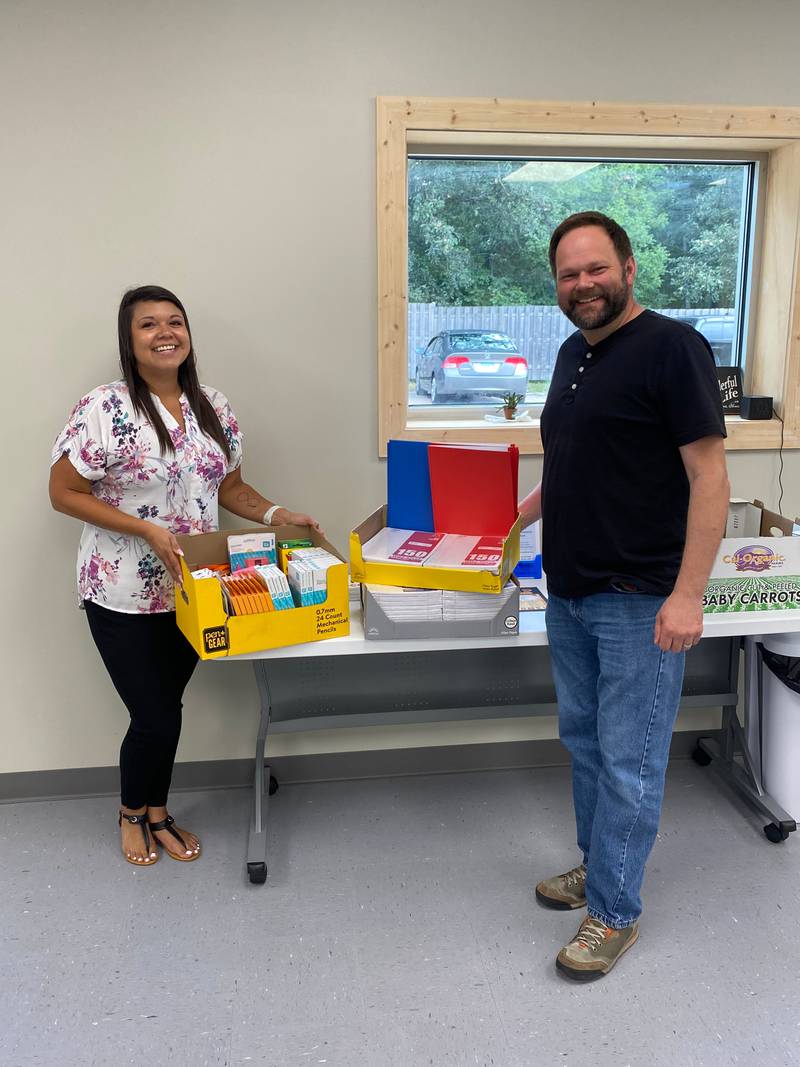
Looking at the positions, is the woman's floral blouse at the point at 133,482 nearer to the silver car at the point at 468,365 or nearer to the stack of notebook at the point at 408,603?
the stack of notebook at the point at 408,603

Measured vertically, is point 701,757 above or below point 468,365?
below

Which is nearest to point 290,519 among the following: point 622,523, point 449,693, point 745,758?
point 449,693

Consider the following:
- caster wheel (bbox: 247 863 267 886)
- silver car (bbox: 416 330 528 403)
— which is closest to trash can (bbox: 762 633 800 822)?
silver car (bbox: 416 330 528 403)

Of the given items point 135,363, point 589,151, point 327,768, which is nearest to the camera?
point 135,363

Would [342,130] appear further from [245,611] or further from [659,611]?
[659,611]

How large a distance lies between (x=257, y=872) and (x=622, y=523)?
4.78 feet

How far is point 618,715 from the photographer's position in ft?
6.30

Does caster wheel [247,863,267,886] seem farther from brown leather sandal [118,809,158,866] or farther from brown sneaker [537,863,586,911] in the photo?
brown sneaker [537,863,586,911]

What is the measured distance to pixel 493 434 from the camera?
2.79 m

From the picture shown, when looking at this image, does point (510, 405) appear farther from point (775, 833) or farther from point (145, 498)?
point (775, 833)

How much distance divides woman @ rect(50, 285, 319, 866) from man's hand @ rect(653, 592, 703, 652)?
3.48ft

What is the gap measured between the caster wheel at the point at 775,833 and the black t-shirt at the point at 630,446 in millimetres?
1216

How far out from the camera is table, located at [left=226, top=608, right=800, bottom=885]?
2652 millimetres

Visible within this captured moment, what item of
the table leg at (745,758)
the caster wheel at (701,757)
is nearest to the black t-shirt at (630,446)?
the table leg at (745,758)
